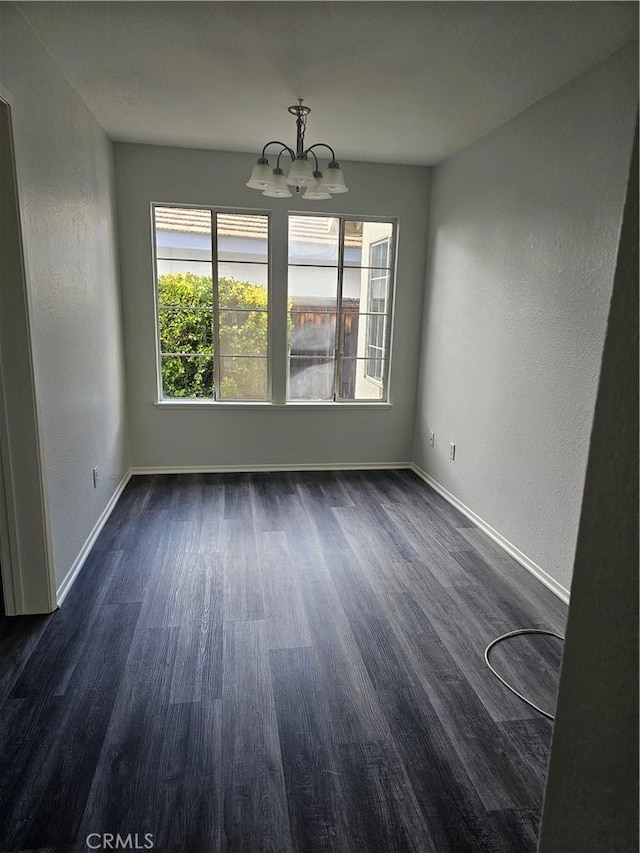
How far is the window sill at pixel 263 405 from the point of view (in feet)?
14.1

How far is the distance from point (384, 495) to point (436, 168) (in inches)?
106

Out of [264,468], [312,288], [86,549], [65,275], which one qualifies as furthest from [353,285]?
[86,549]

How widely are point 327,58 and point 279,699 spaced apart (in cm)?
281

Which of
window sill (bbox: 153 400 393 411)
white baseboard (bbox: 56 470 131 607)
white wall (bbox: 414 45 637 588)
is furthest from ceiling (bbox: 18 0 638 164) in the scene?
white baseboard (bbox: 56 470 131 607)

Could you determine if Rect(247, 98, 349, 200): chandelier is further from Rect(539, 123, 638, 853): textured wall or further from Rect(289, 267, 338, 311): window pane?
Rect(539, 123, 638, 853): textured wall

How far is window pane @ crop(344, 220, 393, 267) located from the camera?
4.36 meters

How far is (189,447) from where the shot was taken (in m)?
4.41

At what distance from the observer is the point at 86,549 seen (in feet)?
9.71

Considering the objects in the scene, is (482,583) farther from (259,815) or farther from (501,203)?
(501,203)

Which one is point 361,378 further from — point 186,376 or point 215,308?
point 186,376

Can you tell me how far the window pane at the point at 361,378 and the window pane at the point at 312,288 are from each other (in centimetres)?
53

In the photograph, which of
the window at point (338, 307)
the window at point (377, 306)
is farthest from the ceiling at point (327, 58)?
the window at point (377, 306)

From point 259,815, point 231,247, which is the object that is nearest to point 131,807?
point 259,815

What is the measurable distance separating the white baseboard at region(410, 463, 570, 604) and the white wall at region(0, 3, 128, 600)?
244cm
